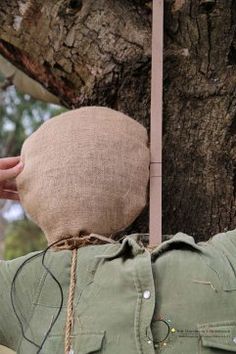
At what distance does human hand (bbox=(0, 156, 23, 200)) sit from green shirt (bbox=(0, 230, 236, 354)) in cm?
17

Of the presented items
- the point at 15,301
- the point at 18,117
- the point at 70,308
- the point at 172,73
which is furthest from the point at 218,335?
the point at 18,117

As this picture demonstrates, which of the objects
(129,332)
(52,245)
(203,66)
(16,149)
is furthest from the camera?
(16,149)

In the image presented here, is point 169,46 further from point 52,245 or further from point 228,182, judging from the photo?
point 52,245

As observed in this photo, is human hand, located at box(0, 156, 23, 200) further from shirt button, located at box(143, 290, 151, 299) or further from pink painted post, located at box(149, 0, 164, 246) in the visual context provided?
shirt button, located at box(143, 290, 151, 299)

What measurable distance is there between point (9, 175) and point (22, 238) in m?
6.41

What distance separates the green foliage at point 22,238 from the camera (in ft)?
23.4

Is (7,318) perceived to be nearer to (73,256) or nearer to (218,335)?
(73,256)

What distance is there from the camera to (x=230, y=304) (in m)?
1.16

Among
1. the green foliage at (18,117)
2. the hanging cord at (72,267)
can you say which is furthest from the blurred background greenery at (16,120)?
the hanging cord at (72,267)

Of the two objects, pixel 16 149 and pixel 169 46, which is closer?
pixel 169 46

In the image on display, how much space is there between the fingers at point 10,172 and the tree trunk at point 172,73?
277 millimetres

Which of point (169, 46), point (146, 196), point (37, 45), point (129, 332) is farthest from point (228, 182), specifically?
point (37, 45)

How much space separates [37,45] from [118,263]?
0.71 metres

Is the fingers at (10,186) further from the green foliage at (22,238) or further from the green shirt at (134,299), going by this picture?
the green foliage at (22,238)
